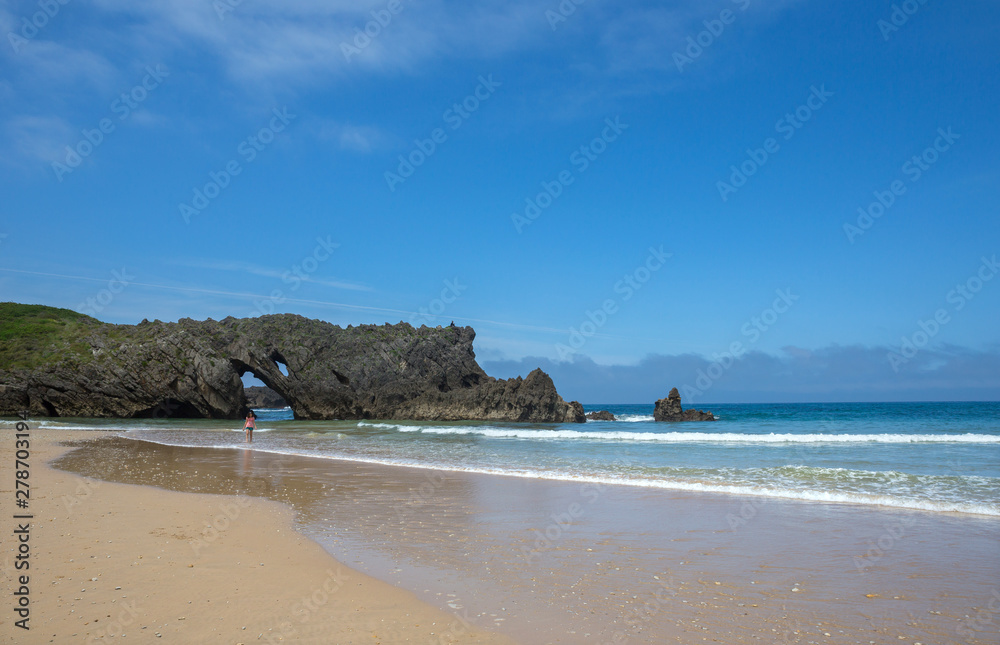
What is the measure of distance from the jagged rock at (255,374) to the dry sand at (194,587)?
4236 cm

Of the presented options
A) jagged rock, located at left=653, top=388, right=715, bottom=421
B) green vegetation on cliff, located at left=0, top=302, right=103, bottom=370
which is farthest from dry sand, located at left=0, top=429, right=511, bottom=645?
green vegetation on cliff, located at left=0, top=302, right=103, bottom=370

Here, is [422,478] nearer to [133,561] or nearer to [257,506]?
[257,506]

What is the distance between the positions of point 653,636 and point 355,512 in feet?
20.4

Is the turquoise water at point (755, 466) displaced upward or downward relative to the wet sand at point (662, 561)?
downward

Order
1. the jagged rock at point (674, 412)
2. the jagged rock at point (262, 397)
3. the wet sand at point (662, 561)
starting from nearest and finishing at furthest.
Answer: the wet sand at point (662, 561) → the jagged rock at point (674, 412) → the jagged rock at point (262, 397)

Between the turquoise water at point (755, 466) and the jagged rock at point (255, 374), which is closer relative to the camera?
the turquoise water at point (755, 466)

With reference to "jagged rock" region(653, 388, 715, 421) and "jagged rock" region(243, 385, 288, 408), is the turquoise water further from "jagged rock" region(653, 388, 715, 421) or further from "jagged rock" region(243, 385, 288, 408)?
"jagged rock" region(243, 385, 288, 408)

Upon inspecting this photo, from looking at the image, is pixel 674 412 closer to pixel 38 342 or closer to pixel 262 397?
pixel 38 342

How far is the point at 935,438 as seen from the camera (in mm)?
26844

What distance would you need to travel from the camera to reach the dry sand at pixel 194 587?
14.3 ft

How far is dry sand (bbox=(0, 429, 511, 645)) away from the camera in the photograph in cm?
434

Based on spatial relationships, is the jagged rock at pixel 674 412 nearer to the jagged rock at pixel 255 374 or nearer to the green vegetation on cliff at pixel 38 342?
the jagged rock at pixel 255 374

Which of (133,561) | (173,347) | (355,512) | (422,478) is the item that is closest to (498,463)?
(422,478)

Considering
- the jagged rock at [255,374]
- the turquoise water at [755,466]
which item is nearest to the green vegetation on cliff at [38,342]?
the jagged rock at [255,374]
